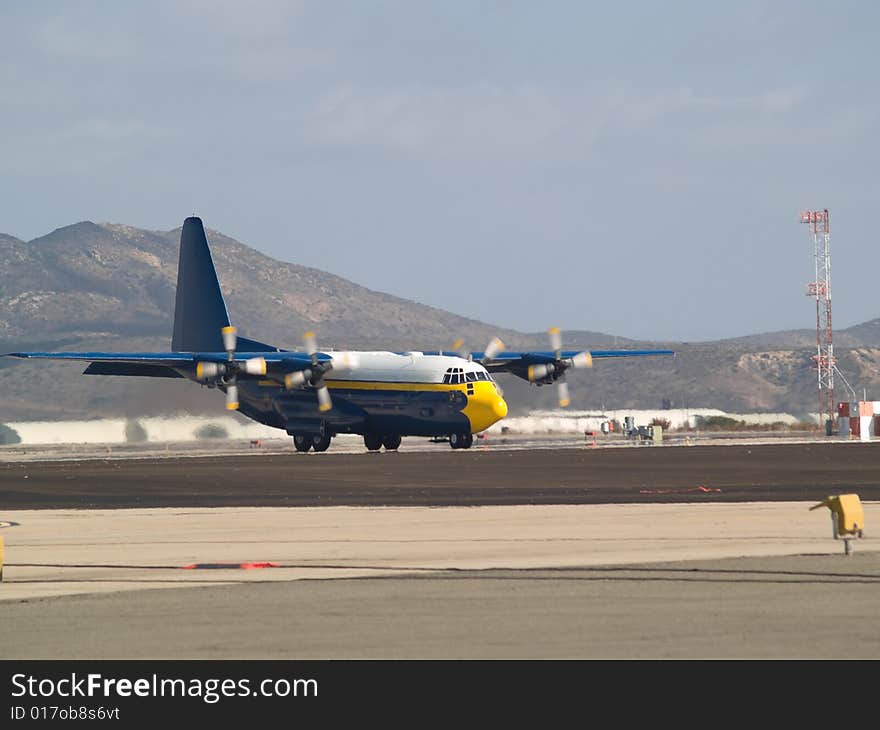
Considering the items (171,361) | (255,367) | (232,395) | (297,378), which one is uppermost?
(171,361)

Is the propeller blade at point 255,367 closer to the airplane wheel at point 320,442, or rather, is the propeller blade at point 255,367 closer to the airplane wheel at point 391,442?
the airplane wheel at point 320,442

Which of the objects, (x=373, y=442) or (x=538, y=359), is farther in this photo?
(x=538, y=359)

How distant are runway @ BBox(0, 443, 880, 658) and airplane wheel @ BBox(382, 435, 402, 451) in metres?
34.6

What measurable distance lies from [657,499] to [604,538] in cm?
1139

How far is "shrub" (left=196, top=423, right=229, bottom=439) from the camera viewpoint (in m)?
91.6

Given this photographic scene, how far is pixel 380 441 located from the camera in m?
80.9

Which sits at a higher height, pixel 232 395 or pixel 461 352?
pixel 461 352

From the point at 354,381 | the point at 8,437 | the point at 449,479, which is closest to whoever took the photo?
the point at 449,479

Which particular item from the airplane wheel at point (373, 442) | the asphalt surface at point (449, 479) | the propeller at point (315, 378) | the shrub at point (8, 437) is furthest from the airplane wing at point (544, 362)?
the shrub at point (8, 437)

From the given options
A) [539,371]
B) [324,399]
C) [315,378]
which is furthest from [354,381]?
[539,371]

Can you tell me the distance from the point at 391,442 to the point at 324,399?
23.4 ft

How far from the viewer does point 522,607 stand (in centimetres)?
1664

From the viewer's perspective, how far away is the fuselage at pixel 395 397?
72.3m

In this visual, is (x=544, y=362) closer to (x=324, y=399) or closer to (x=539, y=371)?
(x=539, y=371)
